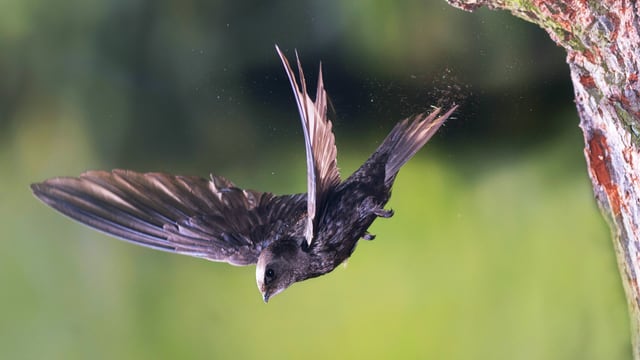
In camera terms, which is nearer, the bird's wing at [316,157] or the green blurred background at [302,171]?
the bird's wing at [316,157]

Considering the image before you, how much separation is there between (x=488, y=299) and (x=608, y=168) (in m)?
0.24

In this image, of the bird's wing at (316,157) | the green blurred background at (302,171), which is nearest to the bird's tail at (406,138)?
the green blurred background at (302,171)

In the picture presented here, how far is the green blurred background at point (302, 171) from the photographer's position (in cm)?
98

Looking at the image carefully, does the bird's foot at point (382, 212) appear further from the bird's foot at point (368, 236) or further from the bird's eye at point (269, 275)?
the bird's eye at point (269, 275)

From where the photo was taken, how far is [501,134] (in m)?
0.99

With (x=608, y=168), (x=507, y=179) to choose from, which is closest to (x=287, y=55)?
(x=507, y=179)

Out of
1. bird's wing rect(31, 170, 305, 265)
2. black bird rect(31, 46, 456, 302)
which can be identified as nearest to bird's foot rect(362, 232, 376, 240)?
black bird rect(31, 46, 456, 302)

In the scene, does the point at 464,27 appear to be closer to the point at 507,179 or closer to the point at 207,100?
the point at 507,179

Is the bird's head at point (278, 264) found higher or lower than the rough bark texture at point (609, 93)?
lower

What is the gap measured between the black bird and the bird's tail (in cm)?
2

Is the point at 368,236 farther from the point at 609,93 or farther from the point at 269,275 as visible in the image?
the point at 609,93

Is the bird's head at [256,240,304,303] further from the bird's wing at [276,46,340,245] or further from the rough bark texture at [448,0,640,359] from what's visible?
the rough bark texture at [448,0,640,359]

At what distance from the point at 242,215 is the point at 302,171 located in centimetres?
11

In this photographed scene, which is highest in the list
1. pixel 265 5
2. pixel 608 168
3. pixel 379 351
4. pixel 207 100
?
pixel 265 5
